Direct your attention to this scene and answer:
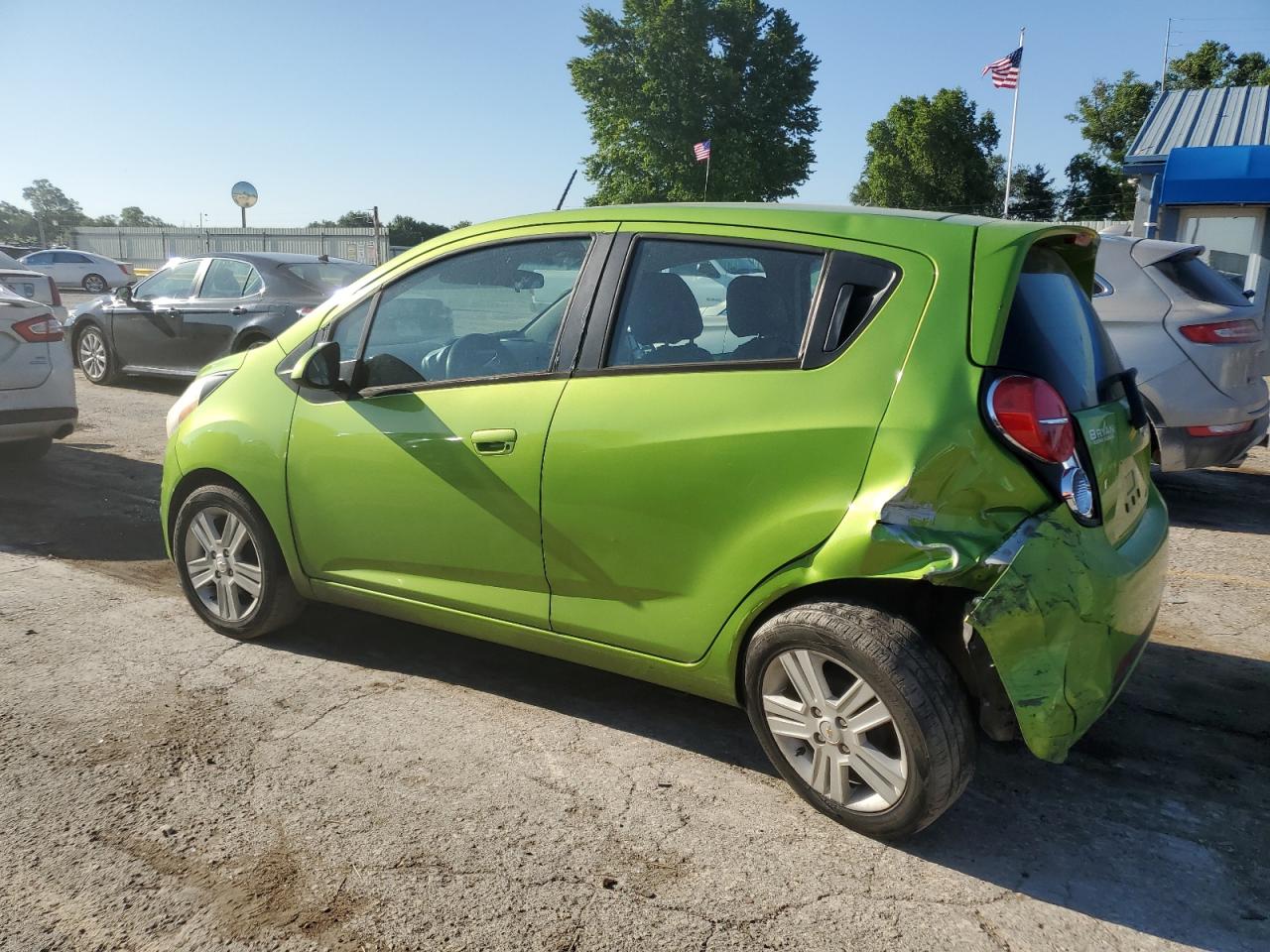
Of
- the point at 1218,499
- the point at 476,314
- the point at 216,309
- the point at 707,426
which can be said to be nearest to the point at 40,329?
the point at 216,309

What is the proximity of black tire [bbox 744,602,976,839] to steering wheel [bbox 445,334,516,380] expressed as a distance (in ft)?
4.45

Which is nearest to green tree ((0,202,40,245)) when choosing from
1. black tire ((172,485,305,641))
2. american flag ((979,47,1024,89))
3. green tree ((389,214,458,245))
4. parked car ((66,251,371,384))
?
green tree ((389,214,458,245))

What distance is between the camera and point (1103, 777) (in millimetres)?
3312

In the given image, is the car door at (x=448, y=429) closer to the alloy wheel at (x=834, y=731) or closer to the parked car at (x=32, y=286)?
the alloy wheel at (x=834, y=731)

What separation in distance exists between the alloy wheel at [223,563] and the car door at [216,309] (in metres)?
6.75

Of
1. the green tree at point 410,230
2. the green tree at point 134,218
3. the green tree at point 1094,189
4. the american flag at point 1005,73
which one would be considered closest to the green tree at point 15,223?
the green tree at point 134,218

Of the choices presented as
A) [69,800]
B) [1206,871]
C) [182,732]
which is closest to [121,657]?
[182,732]

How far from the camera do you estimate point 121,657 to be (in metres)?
4.16

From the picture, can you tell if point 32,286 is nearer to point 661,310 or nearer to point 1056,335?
point 661,310

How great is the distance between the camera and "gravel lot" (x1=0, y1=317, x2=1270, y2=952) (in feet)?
8.41

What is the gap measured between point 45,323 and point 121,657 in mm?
4065

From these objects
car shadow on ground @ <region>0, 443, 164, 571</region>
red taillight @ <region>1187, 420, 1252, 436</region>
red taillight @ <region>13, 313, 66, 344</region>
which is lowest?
car shadow on ground @ <region>0, 443, 164, 571</region>

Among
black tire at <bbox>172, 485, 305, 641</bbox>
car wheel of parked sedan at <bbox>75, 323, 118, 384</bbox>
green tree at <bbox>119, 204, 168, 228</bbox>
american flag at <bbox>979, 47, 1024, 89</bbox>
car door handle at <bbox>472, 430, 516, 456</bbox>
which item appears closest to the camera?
car door handle at <bbox>472, 430, 516, 456</bbox>

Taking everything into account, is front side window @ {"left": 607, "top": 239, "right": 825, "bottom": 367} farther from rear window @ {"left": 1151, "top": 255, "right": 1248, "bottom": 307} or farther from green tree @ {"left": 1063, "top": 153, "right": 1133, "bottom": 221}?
green tree @ {"left": 1063, "top": 153, "right": 1133, "bottom": 221}
